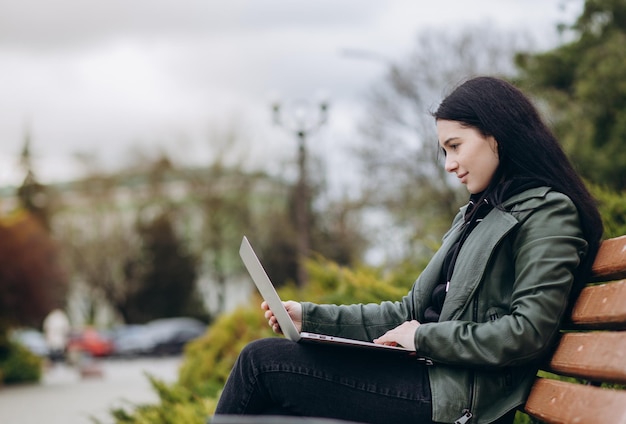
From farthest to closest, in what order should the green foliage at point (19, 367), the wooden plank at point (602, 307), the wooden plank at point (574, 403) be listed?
the green foliage at point (19, 367) < the wooden plank at point (602, 307) < the wooden plank at point (574, 403)

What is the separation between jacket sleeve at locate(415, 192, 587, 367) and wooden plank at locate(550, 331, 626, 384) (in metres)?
0.06

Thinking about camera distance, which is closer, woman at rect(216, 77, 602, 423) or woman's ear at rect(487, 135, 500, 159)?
woman at rect(216, 77, 602, 423)

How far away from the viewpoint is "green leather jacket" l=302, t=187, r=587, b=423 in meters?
2.56

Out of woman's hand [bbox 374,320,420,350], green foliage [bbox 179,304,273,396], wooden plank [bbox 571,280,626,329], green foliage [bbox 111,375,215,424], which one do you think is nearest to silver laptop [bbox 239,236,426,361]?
woman's hand [bbox 374,320,420,350]

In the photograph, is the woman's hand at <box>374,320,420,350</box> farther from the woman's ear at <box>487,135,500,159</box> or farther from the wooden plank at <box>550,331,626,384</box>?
the woman's ear at <box>487,135,500,159</box>

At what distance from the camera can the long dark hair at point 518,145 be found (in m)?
2.77

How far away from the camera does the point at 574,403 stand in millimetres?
2346

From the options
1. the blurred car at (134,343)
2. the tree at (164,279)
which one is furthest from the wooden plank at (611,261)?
the tree at (164,279)

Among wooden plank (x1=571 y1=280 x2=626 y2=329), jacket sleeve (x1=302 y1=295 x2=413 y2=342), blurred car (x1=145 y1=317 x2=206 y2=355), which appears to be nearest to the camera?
wooden plank (x1=571 y1=280 x2=626 y2=329)

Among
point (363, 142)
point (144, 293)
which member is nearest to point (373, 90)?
point (363, 142)

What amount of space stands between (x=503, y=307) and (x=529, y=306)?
177 mm

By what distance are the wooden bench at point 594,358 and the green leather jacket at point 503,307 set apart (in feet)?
0.21

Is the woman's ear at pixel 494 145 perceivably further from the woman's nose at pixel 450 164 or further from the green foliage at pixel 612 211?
the green foliage at pixel 612 211

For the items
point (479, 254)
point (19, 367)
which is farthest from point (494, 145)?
point (19, 367)
